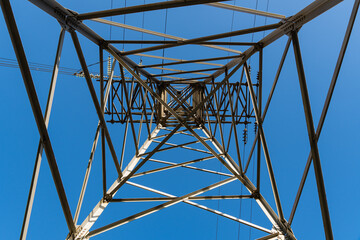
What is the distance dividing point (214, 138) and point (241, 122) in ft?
8.56

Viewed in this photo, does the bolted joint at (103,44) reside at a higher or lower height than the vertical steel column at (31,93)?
higher

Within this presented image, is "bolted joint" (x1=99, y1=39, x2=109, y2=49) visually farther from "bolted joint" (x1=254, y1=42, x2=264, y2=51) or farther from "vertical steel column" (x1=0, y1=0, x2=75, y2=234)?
"bolted joint" (x1=254, y1=42, x2=264, y2=51)

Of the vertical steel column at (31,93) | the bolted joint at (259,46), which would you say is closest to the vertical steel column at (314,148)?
the bolted joint at (259,46)

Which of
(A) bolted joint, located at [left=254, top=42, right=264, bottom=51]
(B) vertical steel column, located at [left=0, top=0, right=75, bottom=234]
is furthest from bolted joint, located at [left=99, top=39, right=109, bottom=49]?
(A) bolted joint, located at [left=254, top=42, right=264, bottom=51]

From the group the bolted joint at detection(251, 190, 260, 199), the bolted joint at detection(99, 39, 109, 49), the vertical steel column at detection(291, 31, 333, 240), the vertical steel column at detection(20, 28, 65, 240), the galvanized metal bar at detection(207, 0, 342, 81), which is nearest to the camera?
the vertical steel column at detection(20, 28, 65, 240)

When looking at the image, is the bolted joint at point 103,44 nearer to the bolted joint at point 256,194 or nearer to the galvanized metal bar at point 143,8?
the galvanized metal bar at point 143,8

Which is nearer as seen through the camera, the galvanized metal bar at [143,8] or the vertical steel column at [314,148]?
the vertical steel column at [314,148]

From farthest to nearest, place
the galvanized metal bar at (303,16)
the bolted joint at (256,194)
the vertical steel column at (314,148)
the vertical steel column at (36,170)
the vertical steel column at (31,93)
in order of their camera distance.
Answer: the bolted joint at (256,194)
the galvanized metal bar at (303,16)
the vertical steel column at (314,148)
the vertical steel column at (36,170)
the vertical steel column at (31,93)

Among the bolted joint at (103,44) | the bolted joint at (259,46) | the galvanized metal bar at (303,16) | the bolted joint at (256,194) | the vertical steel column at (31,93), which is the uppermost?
the bolted joint at (103,44)

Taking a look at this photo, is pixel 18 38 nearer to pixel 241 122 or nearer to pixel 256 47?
pixel 256 47

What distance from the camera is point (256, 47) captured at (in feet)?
20.2

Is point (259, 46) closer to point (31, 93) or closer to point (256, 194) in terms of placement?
point (256, 194)

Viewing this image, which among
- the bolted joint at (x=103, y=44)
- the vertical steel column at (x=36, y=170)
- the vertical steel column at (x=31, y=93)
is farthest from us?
the bolted joint at (x=103, y=44)

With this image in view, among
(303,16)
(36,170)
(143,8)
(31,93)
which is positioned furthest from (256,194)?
(31,93)
